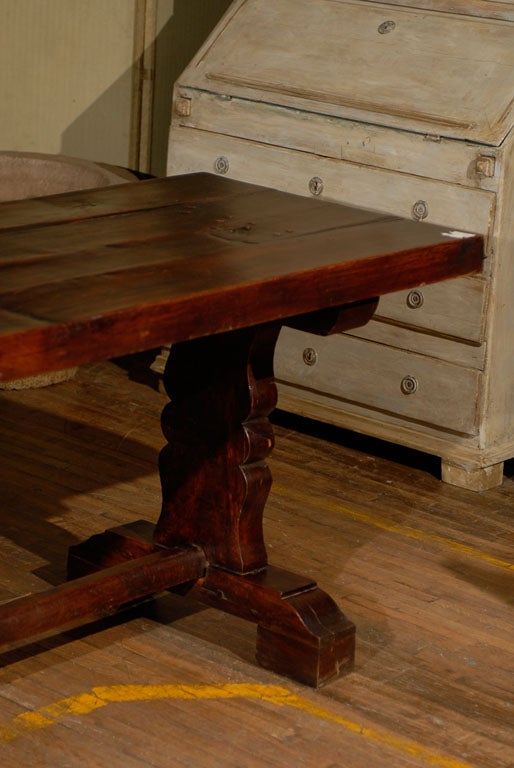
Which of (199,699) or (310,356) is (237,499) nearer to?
(199,699)

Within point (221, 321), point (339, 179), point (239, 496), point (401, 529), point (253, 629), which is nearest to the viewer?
point (221, 321)

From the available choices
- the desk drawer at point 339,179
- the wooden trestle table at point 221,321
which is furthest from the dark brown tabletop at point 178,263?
the desk drawer at point 339,179

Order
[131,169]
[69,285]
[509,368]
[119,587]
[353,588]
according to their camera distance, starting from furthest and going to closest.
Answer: [131,169] < [509,368] < [353,588] < [119,587] < [69,285]

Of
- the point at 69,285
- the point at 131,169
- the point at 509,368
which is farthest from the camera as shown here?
the point at 131,169

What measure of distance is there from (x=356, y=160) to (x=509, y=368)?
2.49 feet

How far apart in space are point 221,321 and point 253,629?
1031mm

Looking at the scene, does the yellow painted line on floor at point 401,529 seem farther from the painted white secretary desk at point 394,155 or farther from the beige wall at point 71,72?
the beige wall at point 71,72

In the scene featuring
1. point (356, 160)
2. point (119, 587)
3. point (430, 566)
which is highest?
point (356, 160)

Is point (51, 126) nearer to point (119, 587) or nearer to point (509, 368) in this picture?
point (509, 368)

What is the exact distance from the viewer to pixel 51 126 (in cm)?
629

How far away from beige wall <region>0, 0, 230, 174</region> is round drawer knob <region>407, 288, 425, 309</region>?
2.13 meters

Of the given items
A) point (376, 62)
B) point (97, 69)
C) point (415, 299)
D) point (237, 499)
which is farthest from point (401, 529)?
point (97, 69)

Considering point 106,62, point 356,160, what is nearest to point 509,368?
point 356,160

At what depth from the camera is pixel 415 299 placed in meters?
4.32
